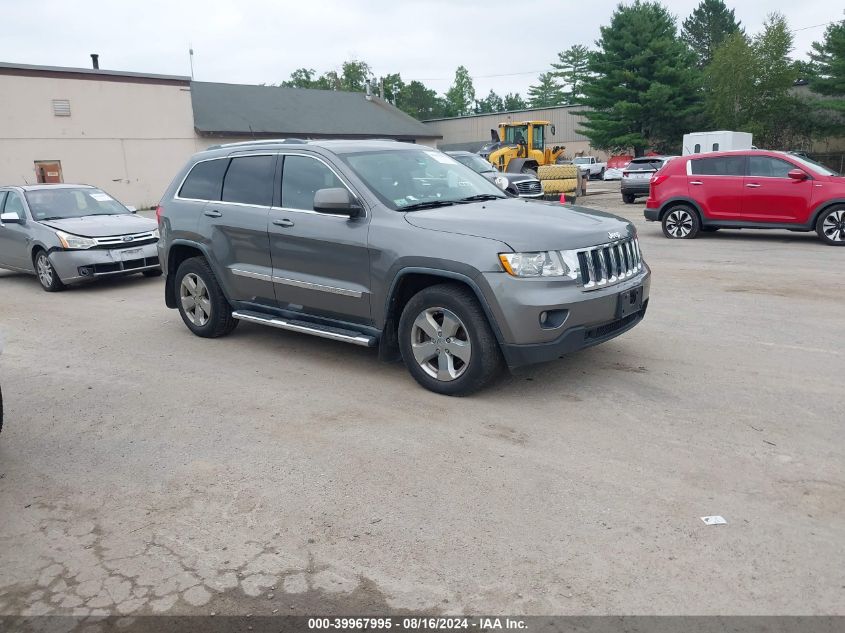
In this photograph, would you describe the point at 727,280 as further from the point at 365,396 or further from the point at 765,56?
the point at 765,56

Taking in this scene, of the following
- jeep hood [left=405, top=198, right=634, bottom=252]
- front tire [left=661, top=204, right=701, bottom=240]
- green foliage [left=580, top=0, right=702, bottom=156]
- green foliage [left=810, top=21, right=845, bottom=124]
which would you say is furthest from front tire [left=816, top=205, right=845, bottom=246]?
green foliage [left=580, top=0, right=702, bottom=156]

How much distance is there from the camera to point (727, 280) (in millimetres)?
9711

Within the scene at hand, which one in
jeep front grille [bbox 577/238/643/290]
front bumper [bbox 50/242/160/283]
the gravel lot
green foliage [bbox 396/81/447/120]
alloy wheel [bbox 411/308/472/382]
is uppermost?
green foliage [bbox 396/81/447/120]

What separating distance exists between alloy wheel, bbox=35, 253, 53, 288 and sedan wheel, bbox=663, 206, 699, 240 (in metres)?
11.2

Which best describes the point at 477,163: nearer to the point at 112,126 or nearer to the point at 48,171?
the point at 112,126

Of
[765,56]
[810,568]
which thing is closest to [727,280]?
[810,568]

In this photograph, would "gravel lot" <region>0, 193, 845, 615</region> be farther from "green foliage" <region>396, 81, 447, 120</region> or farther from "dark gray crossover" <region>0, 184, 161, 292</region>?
"green foliage" <region>396, 81, 447, 120</region>

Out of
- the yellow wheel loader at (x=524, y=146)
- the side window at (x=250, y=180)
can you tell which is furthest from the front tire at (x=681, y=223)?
the yellow wheel loader at (x=524, y=146)

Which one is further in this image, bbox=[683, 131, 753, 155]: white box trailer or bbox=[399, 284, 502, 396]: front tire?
bbox=[683, 131, 753, 155]: white box trailer

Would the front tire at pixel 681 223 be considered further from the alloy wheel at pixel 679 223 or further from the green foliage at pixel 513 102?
the green foliage at pixel 513 102

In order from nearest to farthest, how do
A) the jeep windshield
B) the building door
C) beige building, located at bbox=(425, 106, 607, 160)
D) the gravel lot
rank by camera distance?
the gravel lot
the jeep windshield
the building door
beige building, located at bbox=(425, 106, 607, 160)

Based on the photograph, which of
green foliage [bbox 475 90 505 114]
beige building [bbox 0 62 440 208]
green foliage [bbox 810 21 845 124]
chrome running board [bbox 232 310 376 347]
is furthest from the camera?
green foliage [bbox 475 90 505 114]

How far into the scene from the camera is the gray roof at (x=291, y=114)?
38.0m

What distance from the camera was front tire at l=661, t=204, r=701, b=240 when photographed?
45.9 feet
